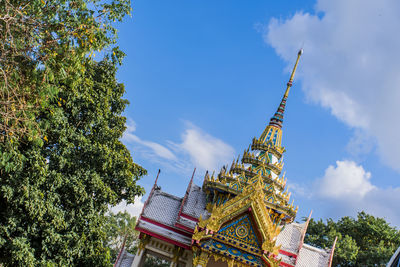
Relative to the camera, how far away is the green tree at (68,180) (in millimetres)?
12672

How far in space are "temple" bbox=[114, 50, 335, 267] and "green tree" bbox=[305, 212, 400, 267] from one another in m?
11.7

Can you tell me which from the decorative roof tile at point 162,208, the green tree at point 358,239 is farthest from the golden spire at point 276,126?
the green tree at point 358,239

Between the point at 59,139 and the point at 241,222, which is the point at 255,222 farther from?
the point at 59,139

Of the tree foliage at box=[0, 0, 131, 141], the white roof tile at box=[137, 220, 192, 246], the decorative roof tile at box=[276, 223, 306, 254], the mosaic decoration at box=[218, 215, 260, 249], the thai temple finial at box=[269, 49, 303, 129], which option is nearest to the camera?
the tree foliage at box=[0, 0, 131, 141]

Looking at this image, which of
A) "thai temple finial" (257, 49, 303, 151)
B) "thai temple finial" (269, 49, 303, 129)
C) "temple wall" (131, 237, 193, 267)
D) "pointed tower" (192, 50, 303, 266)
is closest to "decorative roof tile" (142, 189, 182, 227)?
"temple wall" (131, 237, 193, 267)

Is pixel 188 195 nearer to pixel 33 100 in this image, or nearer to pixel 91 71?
pixel 91 71

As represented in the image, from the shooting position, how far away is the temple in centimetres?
1477

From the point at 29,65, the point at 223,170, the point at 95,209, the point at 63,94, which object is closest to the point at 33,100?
the point at 29,65

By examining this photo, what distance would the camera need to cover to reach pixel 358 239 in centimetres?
3094

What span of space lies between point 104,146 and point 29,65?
592cm

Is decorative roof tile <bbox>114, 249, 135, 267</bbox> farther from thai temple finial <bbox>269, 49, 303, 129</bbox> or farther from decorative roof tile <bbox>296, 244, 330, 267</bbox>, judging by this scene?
thai temple finial <bbox>269, 49, 303, 129</bbox>

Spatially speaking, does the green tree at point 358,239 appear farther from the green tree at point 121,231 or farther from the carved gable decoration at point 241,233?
the green tree at point 121,231

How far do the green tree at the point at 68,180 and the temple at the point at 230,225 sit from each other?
1858 millimetres

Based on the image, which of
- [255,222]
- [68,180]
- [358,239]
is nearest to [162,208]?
[255,222]
